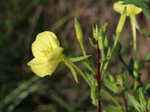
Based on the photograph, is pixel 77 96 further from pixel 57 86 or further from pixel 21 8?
pixel 21 8

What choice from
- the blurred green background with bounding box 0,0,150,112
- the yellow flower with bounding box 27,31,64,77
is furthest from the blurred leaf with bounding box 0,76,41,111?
the yellow flower with bounding box 27,31,64,77

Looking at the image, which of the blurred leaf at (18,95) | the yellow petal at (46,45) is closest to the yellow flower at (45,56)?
the yellow petal at (46,45)

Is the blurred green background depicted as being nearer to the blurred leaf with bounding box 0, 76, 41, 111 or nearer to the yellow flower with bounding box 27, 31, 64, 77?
the blurred leaf with bounding box 0, 76, 41, 111

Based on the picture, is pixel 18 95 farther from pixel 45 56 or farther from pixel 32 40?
pixel 45 56

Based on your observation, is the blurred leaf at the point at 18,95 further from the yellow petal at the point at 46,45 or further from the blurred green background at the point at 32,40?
the yellow petal at the point at 46,45

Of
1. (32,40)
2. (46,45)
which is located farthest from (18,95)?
(46,45)
